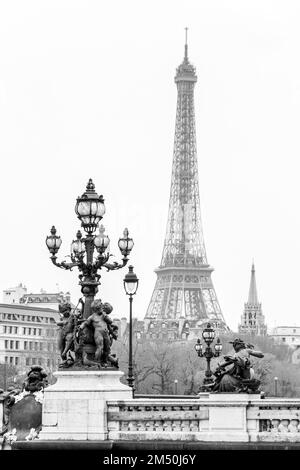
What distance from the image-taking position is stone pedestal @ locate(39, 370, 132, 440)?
38.8m

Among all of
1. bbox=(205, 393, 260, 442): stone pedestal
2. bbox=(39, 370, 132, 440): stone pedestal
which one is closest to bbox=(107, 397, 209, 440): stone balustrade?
bbox=(205, 393, 260, 442): stone pedestal

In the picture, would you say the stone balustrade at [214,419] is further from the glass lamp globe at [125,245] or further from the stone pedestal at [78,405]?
the glass lamp globe at [125,245]

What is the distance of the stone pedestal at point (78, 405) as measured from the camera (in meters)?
38.8

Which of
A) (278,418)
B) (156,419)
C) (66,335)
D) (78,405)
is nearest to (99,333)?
(66,335)

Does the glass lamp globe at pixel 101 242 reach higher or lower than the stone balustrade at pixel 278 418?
higher

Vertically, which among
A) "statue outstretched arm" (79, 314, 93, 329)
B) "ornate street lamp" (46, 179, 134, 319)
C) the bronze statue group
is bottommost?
the bronze statue group

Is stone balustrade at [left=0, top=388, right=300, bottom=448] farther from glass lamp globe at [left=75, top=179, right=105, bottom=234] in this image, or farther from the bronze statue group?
glass lamp globe at [left=75, top=179, right=105, bottom=234]

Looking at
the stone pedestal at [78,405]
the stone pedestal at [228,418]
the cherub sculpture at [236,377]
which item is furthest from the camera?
the stone pedestal at [78,405]

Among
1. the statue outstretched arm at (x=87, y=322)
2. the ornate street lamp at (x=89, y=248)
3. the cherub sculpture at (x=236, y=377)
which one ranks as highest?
the ornate street lamp at (x=89, y=248)

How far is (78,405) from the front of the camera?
128 feet

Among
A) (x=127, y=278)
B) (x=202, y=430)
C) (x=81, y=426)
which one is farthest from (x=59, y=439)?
(x=127, y=278)

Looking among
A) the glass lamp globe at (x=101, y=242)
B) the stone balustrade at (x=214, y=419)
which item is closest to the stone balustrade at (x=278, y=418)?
the stone balustrade at (x=214, y=419)

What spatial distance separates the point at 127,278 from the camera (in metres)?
50.8

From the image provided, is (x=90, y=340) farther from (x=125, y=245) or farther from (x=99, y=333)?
(x=125, y=245)
